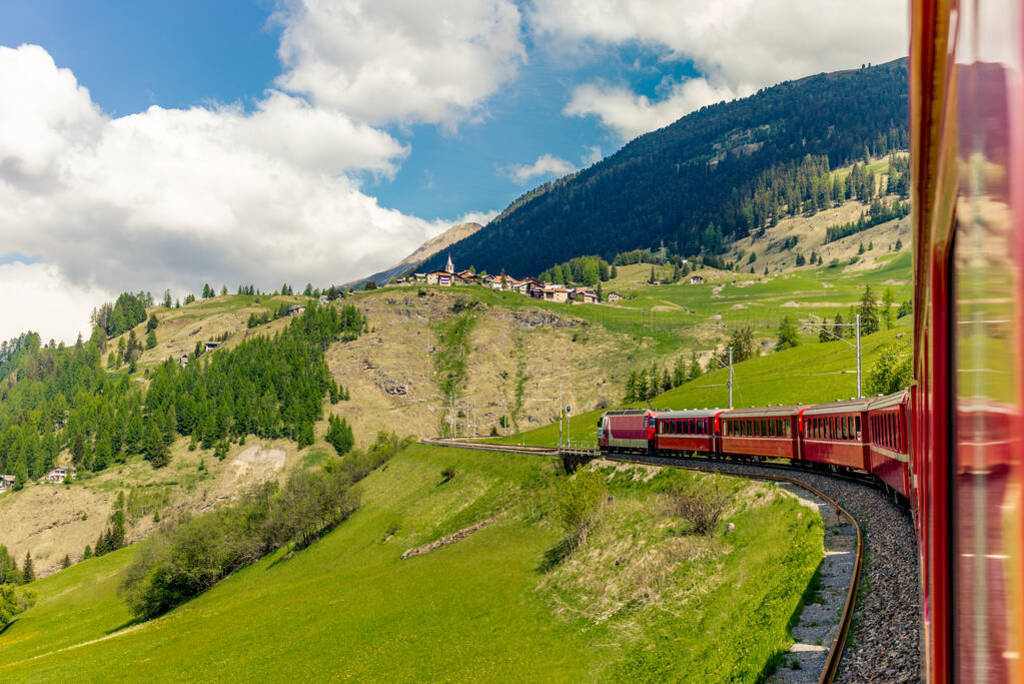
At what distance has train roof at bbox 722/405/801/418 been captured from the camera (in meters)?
33.8

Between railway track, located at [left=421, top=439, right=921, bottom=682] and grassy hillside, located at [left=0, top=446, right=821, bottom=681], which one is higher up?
railway track, located at [left=421, top=439, right=921, bottom=682]

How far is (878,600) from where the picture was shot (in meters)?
16.0

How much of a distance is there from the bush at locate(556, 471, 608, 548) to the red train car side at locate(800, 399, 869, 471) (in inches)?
482

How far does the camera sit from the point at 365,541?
229 feet

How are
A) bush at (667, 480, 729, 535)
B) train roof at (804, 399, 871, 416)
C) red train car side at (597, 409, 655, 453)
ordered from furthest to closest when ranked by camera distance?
1. red train car side at (597, 409, 655, 453)
2. bush at (667, 480, 729, 535)
3. train roof at (804, 399, 871, 416)

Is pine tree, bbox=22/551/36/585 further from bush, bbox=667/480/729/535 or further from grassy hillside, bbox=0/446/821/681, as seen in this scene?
bush, bbox=667/480/729/535

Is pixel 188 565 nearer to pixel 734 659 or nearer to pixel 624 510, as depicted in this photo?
pixel 624 510

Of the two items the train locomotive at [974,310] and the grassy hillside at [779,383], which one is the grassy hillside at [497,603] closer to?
the train locomotive at [974,310]

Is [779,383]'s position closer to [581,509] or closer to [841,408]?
[581,509]

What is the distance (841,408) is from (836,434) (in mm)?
1647

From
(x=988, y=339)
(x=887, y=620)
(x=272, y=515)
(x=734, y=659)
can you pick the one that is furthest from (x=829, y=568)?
(x=272, y=515)

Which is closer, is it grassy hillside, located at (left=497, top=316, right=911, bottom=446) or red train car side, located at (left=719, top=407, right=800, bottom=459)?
red train car side, located at (left=719, top=407, right=800, bottom=459)

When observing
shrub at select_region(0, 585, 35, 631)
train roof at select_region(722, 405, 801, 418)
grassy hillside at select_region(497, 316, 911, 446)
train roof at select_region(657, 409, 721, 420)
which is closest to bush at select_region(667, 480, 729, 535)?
train roof at select_region(722, 405, 801, 418)

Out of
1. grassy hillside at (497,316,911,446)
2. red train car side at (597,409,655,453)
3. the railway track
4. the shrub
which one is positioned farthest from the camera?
the shrub
